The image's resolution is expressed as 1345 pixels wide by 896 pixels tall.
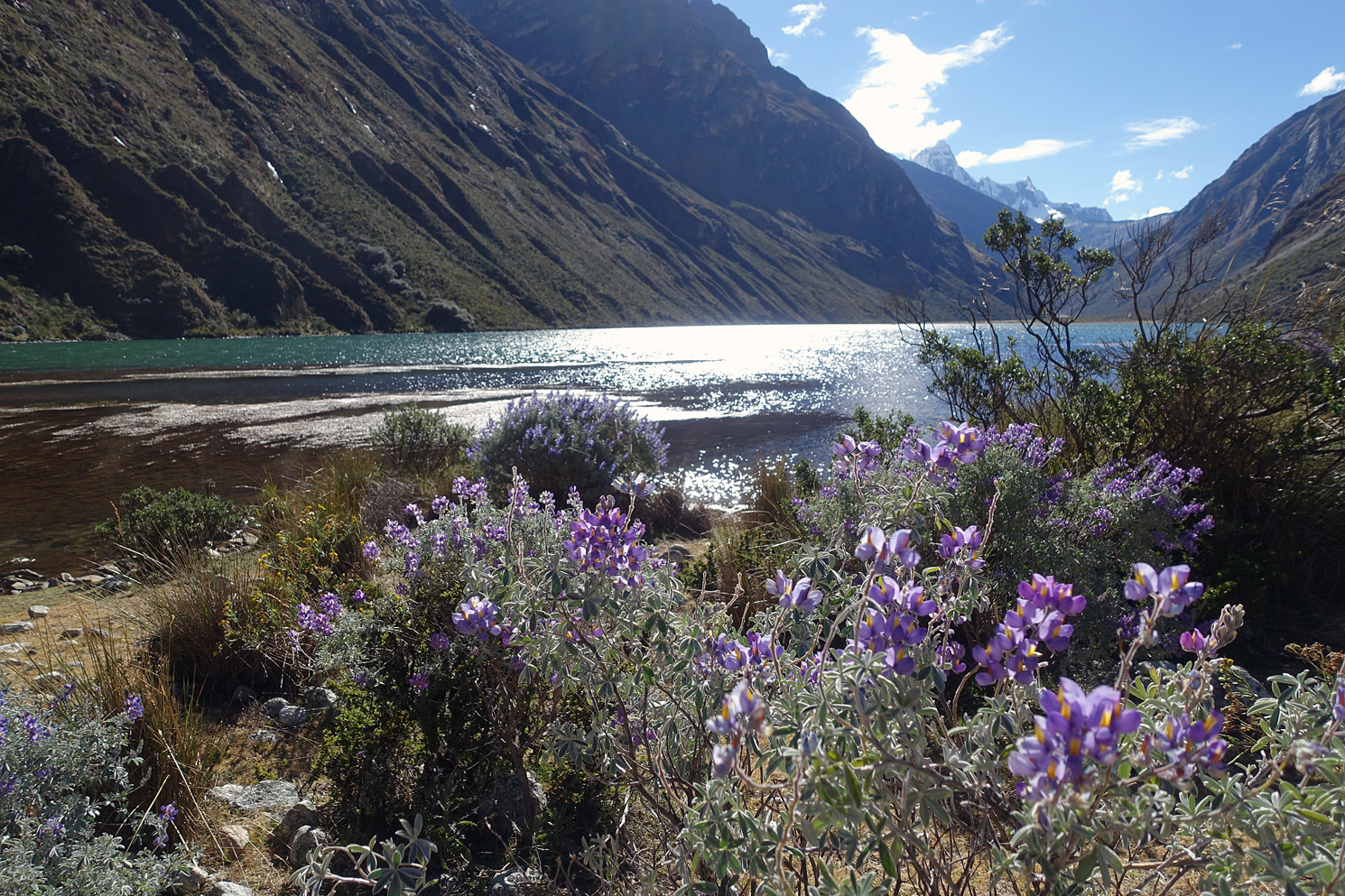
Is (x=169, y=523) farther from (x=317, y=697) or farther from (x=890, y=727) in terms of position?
(x=890, y=727)

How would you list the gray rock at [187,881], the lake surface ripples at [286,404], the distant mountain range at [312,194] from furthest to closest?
the distant mountain range at [312,194] < the lake surface ripples at [286,404] < the gray rock at [187,881]

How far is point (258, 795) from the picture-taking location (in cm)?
291

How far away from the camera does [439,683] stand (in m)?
2.82

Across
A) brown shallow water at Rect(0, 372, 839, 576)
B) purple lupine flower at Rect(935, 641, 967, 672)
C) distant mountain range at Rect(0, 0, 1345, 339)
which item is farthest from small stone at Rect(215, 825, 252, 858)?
distant mountain range at Rect(0, 0, 1345, 339)

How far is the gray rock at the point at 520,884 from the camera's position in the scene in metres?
2.23

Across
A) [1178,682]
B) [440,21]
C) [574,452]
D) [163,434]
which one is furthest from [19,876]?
[440,21]

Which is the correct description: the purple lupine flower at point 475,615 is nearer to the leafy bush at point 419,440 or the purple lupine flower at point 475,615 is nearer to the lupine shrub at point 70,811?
the lupine shrub at point 70,811

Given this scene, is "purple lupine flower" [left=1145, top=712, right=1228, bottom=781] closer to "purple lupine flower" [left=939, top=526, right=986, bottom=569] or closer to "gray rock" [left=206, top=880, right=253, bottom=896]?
"purple lupine flower" [left=939, top=526, right=986, bottom=569]

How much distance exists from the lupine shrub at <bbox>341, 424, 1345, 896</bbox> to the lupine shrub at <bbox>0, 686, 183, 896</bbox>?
884 millimetres

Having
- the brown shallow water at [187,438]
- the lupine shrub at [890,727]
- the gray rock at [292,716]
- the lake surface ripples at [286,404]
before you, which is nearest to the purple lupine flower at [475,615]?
the lupine shrub at [890,727]

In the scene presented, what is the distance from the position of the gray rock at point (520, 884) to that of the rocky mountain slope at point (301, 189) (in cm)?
7302

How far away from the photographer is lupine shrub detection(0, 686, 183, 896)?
1933 mm

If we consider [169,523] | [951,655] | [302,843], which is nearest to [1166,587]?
→ [951,655]

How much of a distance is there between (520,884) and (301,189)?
105 meters
